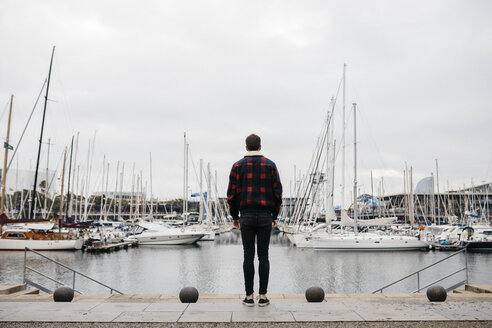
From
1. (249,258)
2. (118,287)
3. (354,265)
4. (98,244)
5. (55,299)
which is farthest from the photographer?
(98,244)

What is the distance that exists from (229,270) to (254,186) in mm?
21636

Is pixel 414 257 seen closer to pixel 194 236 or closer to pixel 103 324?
pixel 194 236

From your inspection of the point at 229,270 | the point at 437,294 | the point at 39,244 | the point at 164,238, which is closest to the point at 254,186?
the point at 437,294

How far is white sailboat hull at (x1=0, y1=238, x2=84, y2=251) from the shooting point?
3937 cm

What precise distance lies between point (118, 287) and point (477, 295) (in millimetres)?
17420

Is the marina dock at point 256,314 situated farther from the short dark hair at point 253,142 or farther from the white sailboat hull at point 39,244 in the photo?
the white sailboat hull at point 39,244

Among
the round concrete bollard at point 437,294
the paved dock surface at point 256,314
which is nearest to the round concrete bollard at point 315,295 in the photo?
the paved dock surface at point 256,314

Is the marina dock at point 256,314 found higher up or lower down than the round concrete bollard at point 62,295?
higher up

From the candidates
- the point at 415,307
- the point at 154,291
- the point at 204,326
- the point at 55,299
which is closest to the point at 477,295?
the point at 415,307

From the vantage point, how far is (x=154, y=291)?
19.4m

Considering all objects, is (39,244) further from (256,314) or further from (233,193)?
(256,314)

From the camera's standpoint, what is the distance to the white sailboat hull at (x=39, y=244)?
39.4 metres

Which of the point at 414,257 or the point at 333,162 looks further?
the point at 333,162

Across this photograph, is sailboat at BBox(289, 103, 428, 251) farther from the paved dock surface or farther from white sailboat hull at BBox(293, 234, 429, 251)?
the paved dock surface
